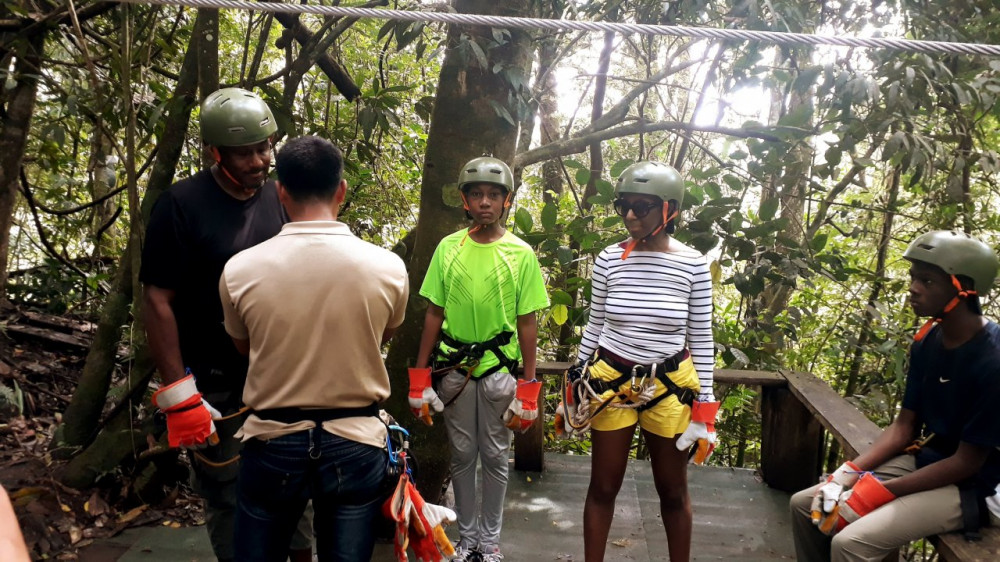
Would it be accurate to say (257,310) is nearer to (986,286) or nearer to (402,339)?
(402,339)

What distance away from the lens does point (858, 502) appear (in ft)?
7.55

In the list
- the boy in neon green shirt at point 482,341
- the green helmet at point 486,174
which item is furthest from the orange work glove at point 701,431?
the green helmet at point 486,174

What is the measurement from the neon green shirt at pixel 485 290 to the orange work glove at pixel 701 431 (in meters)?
0.74

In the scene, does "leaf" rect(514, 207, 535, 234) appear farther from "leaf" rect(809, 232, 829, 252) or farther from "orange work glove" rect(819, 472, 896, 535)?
"orange work glove" rect(819, 472, 896, 535)

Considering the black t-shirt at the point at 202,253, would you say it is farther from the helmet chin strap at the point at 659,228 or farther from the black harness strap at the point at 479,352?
the helmet chin strap at the point at 659,228

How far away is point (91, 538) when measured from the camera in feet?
10.4

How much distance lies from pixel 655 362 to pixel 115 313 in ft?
9.34

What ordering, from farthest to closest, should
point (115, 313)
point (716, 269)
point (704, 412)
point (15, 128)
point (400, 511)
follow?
point (15, 128)
point (716, 269)
point (115, 313)
point (704, 412)
point (400, 511)

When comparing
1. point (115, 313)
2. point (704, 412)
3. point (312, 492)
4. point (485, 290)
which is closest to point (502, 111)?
point (485, 290)

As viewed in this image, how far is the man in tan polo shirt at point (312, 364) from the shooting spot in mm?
1711

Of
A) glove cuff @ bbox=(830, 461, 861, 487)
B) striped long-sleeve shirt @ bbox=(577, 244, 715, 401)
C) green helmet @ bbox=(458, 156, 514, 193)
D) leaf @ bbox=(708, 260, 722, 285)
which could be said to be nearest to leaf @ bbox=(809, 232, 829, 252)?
leaf @ bbox=(708, 260, 722, 285)

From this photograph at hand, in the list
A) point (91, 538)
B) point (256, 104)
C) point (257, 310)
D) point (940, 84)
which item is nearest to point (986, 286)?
point (940, 84)

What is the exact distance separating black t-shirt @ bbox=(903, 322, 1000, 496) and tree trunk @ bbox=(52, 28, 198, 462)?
11.5ft

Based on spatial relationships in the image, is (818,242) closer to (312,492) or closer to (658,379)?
(658,379)
